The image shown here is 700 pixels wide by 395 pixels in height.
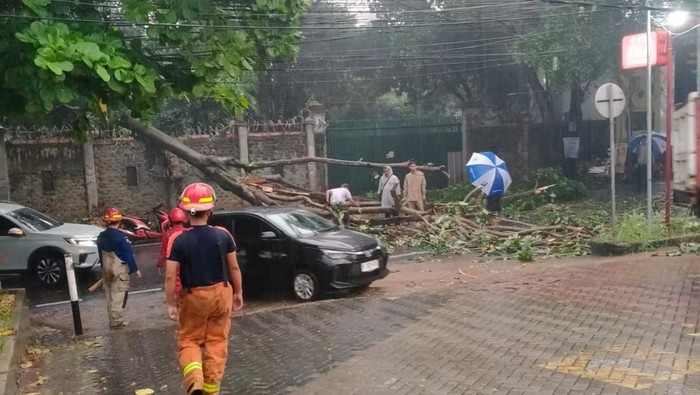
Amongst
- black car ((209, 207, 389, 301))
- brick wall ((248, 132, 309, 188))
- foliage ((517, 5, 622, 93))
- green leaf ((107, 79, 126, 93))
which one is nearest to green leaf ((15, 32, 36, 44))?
green leaf ((107, 79, 126, 93))

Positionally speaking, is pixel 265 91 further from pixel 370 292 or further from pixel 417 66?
pixel 370 292

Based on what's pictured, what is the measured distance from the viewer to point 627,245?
42.0 ft

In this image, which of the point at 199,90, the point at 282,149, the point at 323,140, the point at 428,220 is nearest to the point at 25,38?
the point at 199,90

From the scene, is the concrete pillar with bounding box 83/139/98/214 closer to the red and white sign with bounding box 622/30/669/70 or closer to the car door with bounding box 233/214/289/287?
the car door with bounding box 233/214/289/287

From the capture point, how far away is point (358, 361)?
22.6 ft

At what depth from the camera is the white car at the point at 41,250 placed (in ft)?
44.5

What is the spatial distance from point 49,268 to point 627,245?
414 inches

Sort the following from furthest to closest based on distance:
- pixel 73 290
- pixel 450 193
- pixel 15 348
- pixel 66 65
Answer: pixel 450 193 < pixel 73 290 < pixel 66 65 < pixel 15 348

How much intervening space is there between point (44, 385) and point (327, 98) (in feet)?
114

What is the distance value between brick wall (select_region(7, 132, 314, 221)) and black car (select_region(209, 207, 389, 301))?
12.0m

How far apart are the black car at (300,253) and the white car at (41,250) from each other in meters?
3.49

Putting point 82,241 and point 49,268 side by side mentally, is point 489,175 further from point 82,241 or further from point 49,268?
point 49,268

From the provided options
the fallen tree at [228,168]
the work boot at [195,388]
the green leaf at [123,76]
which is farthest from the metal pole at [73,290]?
the fallen tree at [228,168]

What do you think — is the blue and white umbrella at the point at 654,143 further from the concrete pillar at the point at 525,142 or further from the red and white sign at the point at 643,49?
the red and white sign at the point at 643,49
